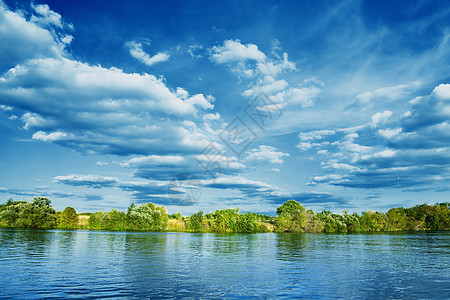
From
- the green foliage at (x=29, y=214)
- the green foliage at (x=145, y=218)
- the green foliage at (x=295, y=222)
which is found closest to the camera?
the green foliage at (x=29, y=214)

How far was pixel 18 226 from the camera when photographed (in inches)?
6112

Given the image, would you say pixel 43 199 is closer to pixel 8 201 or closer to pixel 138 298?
pixel 8 201

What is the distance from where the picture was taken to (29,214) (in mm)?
152375

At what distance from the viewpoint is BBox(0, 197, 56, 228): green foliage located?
5940 inches

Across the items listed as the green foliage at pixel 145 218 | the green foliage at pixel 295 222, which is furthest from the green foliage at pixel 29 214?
the green foliage at pixel 295 222

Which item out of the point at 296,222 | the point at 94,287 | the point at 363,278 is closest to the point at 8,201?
the point at 296,222

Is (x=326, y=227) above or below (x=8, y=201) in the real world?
below

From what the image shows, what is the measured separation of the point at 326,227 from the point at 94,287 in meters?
188

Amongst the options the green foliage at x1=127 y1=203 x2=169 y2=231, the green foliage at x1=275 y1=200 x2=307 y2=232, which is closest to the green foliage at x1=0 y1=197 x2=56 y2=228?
the green foliage at x1=127 y1=203 x2=169 y2=231

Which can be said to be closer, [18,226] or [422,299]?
[422,299]

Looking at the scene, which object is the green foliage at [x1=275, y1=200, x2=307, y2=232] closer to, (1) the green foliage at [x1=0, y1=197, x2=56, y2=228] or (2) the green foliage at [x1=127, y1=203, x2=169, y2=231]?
(2) the green foliage at [x1=127, y1=203, x2=169, y2=231]

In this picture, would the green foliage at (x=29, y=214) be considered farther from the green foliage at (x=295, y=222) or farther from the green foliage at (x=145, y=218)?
the green foliage at (x=295, y=222)

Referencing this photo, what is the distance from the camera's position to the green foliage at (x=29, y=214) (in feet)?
495

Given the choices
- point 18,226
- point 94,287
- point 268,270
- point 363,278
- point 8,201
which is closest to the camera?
point 94,287
